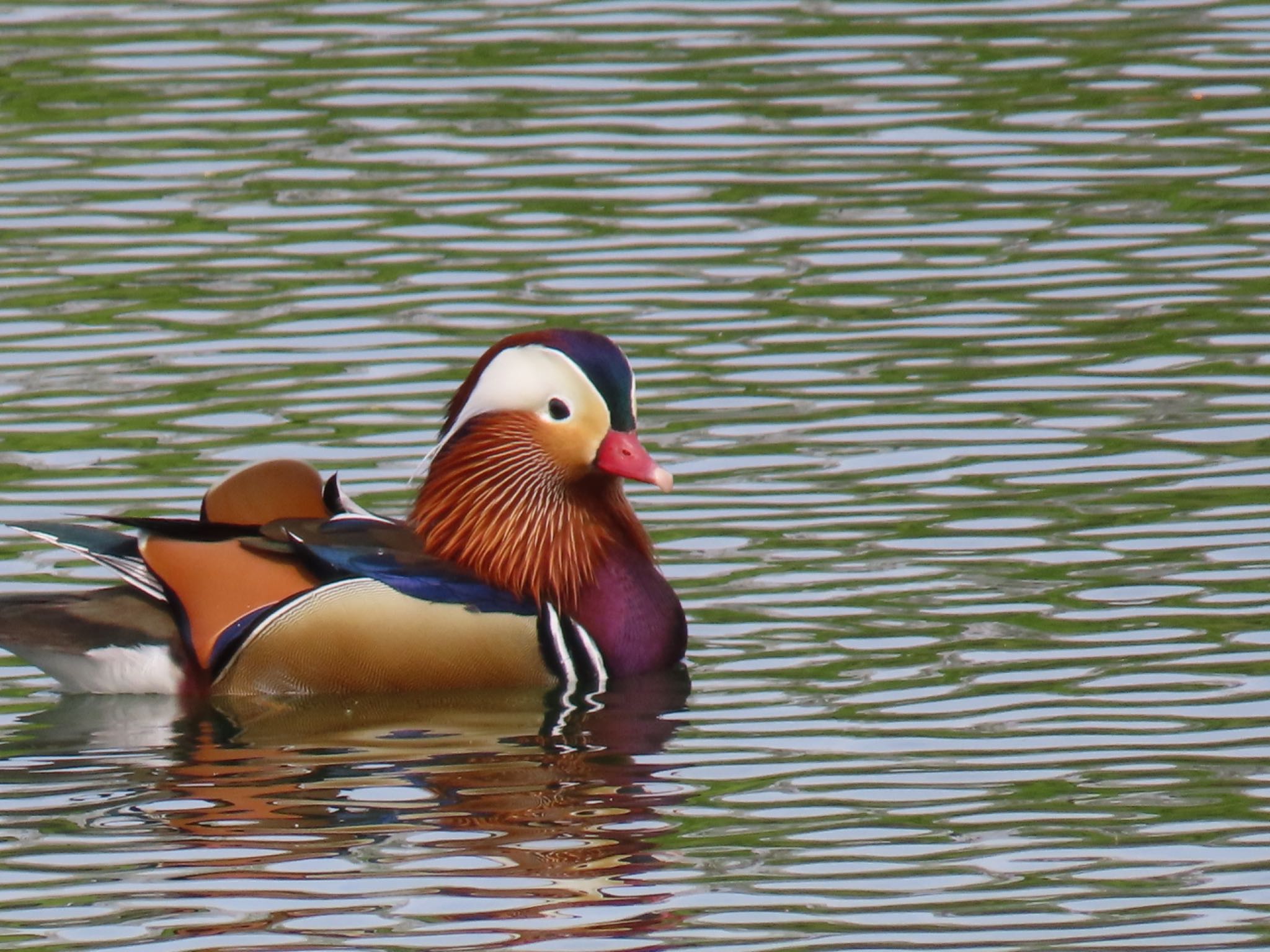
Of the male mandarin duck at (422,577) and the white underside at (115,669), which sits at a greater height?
the male mandarin duck at (422,577)

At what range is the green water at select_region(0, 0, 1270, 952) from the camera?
7.99m

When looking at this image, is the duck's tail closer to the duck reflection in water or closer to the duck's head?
the duck reflection in water

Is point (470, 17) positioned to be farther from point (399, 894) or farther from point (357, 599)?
point (399, 894)

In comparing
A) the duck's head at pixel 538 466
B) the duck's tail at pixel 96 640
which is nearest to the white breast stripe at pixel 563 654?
the duck's head at pixel 538 466

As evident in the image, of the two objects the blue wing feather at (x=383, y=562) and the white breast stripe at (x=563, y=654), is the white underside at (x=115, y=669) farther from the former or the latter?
the white breast stripe at (x=563, y=654)

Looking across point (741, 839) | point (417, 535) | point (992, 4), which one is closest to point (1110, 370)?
point (417, 535)

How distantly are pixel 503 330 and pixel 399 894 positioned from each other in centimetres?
583

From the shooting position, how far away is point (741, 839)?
822 centimetres

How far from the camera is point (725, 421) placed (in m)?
12.4

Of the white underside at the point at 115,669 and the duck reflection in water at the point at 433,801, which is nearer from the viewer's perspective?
the duck reflection in water at the point at 433,801

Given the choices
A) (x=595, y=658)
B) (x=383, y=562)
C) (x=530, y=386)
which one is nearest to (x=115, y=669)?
(x=383, y=562)

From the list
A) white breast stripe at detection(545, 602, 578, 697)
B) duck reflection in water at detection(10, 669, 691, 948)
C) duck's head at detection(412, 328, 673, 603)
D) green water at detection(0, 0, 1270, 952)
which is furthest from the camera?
duck's head at detection(412, 328, 673, 603)

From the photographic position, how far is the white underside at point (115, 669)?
9.97 m

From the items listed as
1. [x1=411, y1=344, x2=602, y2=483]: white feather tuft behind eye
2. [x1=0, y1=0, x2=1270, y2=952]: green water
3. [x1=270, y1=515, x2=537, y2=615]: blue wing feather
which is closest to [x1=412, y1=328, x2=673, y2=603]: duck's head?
[x1=411, y1=344, x2=602, y2=483]: white feather tuft behind eye
